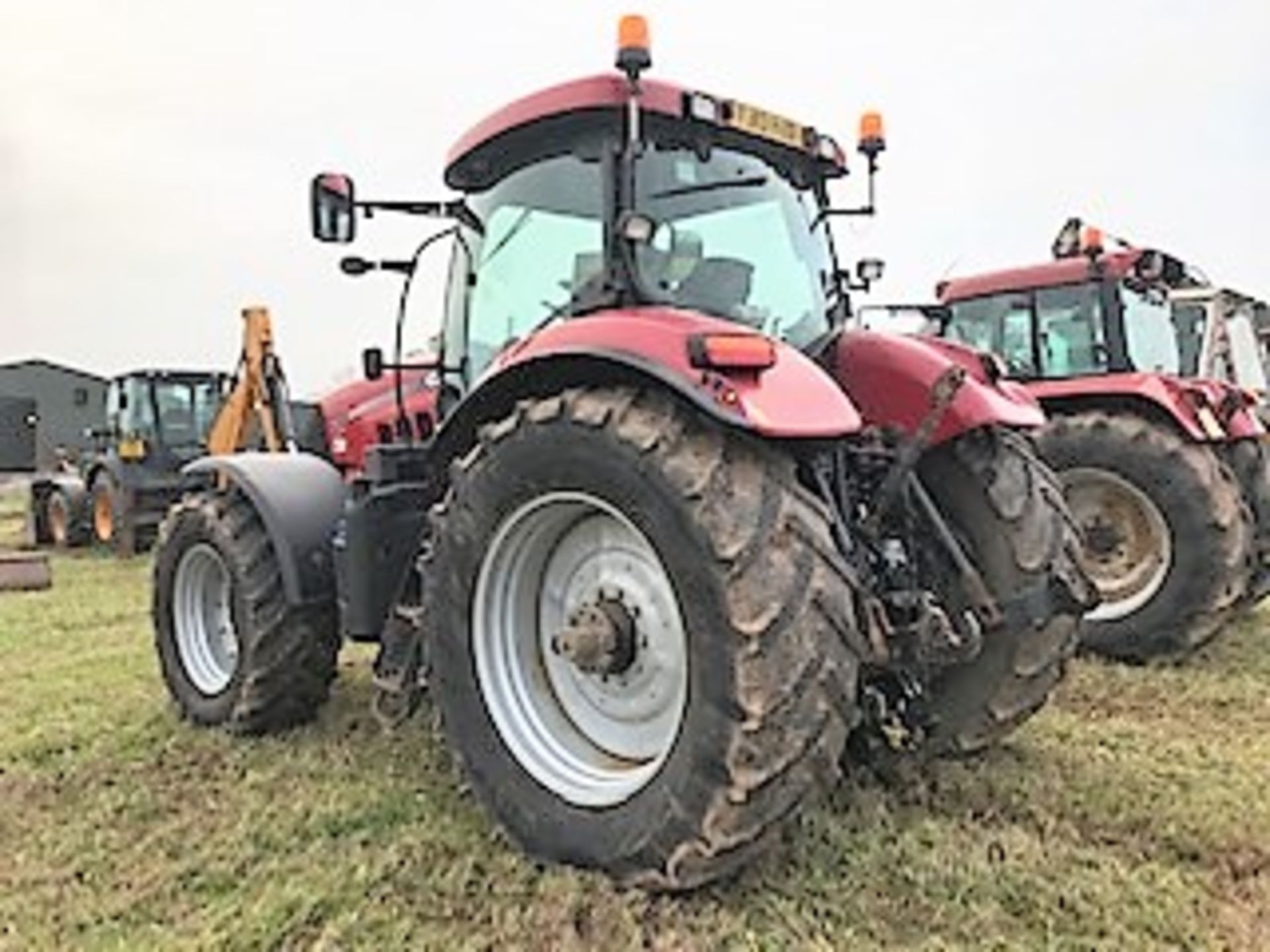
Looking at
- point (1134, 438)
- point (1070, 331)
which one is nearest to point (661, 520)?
point (1134, 438)

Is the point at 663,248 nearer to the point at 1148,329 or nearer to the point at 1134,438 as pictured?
the point at 1134,438

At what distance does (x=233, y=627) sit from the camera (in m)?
4.57

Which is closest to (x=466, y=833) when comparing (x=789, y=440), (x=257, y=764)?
(x=257, y=764)

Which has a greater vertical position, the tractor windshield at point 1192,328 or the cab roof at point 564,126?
the cab roof at point 564,126

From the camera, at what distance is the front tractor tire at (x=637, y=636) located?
2621mm

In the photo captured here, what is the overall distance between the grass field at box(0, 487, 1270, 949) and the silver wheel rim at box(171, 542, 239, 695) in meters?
0.24

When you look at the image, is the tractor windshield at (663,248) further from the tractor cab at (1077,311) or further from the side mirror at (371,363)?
the tractor cab at (1077,311)

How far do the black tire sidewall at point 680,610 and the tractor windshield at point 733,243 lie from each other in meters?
0.67

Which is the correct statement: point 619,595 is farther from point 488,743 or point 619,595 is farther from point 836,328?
point 836,328

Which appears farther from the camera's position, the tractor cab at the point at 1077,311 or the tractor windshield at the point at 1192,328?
the tractor windshield at the point at 1192,328

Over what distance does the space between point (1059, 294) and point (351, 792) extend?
213 inches

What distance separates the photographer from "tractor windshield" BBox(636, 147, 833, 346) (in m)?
3.41

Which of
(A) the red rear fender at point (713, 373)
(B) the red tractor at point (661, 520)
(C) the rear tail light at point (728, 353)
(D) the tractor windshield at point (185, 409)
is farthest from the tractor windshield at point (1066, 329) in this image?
(D) the tractor windshield at point (185, 409)

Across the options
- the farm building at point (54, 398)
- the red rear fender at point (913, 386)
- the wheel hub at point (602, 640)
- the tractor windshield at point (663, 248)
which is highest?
the tractor windshield at point (663, 248)
